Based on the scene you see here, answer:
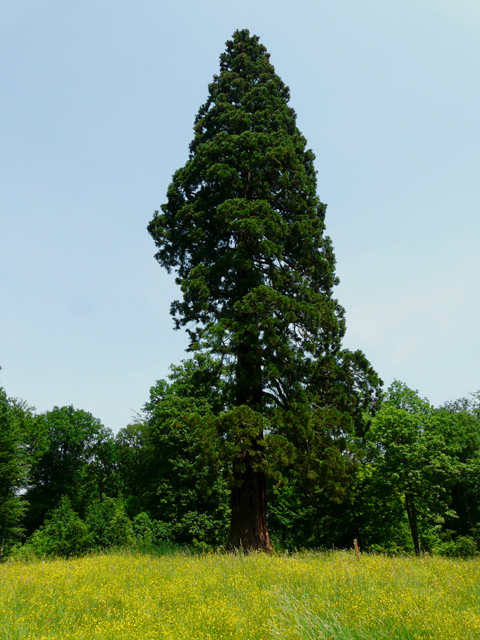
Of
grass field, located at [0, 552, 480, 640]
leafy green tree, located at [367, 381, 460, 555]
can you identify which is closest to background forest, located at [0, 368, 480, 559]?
leafy green tree, located at [367, 381, 460, 555]

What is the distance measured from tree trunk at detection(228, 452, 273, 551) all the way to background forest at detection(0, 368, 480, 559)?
675mm

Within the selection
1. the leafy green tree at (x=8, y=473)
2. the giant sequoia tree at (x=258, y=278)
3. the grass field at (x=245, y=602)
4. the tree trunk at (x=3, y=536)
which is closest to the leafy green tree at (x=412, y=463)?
the giant sequoia tree at (x=258, y=278)

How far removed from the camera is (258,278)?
13.8 m

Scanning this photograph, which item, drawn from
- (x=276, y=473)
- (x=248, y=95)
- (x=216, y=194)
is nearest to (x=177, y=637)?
(x=276, y=473)

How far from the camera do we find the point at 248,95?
16328 millimetres

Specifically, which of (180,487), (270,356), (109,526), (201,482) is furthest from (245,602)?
(180,487)

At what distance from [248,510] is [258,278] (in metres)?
7.30

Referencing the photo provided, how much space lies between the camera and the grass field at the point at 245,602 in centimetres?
427

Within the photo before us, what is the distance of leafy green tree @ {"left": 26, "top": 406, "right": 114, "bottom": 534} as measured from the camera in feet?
136

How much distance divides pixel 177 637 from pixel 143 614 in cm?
102

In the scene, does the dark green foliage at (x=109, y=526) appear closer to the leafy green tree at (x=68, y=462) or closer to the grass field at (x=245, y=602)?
the leafy green tree at (x=68, y=462)

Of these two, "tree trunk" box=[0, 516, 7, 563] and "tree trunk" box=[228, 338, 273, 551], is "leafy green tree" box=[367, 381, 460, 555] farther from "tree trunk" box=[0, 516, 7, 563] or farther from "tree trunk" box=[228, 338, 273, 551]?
"tree trunk" box=[0, 516, 7, 563]

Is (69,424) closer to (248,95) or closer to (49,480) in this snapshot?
(49,480)

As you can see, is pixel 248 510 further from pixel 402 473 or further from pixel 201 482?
pixel 402 473
